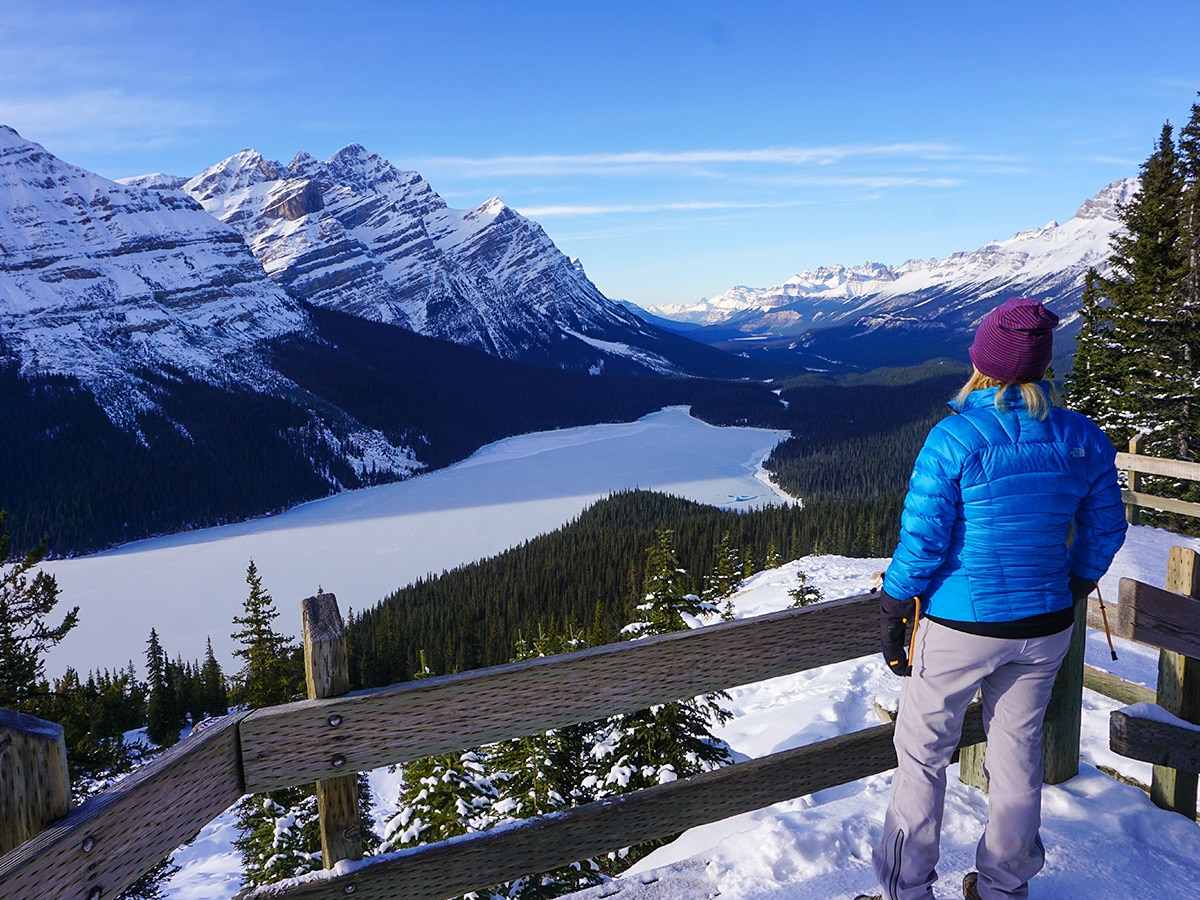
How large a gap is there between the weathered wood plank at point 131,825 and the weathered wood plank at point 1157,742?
4401mm

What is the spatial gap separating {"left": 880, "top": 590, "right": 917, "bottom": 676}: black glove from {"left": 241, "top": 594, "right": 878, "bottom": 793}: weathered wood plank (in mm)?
543

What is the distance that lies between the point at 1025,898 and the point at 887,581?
5.54 feet

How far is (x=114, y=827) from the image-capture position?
90.1 inches

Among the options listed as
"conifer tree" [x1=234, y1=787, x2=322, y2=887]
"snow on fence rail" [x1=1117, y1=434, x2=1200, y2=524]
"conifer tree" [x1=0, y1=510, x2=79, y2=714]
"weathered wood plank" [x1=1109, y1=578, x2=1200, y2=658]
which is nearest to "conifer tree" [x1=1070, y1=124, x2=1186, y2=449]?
"snow on fence rail" [x1=1117, y1=434, x2=1200, y2=524]

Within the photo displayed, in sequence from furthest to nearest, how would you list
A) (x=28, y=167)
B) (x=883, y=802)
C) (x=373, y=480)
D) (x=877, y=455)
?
1. (x=28, y=167)
2. (x=373, y=480)
3. (x=877, y=455)
4. (x=883, y=802)

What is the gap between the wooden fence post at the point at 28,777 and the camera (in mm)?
2016

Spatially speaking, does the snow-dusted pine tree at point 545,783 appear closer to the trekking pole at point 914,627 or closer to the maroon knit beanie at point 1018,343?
the trekking pole at point 914,627

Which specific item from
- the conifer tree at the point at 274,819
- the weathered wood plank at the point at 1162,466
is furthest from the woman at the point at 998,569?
the weathered wood plank at the point at 1162,466

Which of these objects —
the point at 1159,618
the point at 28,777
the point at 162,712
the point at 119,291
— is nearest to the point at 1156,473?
the point at 1159,618

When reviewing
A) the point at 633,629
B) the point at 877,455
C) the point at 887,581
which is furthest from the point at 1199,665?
the point at 877,455

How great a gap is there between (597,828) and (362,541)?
97287 mm

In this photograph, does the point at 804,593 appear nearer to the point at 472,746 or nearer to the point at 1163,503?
the point at 1163,503

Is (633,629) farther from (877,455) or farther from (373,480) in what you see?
(373,480)

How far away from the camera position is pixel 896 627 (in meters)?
3.18
